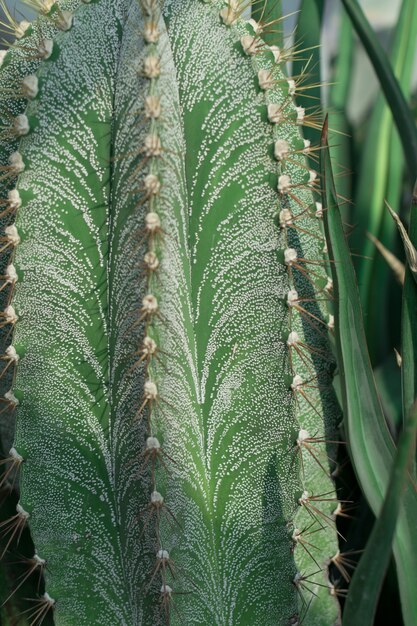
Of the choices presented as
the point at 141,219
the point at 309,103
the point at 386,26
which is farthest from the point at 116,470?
the point at 386,26

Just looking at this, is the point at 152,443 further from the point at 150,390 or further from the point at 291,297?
the point at 291,297

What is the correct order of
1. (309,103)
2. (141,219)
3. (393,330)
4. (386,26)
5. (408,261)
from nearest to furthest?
1. (141,219)
2. (408,261)
3. (309,103)
4. (393,330)
5. (386,26)

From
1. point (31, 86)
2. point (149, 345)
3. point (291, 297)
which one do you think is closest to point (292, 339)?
point (291, 297)

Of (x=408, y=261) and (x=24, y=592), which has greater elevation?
(x=408, y=261)

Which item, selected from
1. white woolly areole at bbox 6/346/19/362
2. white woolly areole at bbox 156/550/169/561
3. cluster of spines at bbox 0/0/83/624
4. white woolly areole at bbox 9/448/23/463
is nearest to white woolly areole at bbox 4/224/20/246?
cluster of spines at bbox 0/0/83/624

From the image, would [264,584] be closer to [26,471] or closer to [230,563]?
[230,563]

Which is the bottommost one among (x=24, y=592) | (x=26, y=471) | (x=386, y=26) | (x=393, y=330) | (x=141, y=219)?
(x=24, y=592)

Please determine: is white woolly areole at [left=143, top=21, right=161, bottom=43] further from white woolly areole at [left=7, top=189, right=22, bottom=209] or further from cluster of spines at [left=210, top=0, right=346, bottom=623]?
white woolly areole at [left=7, top=189, right=22, bottom=209]
